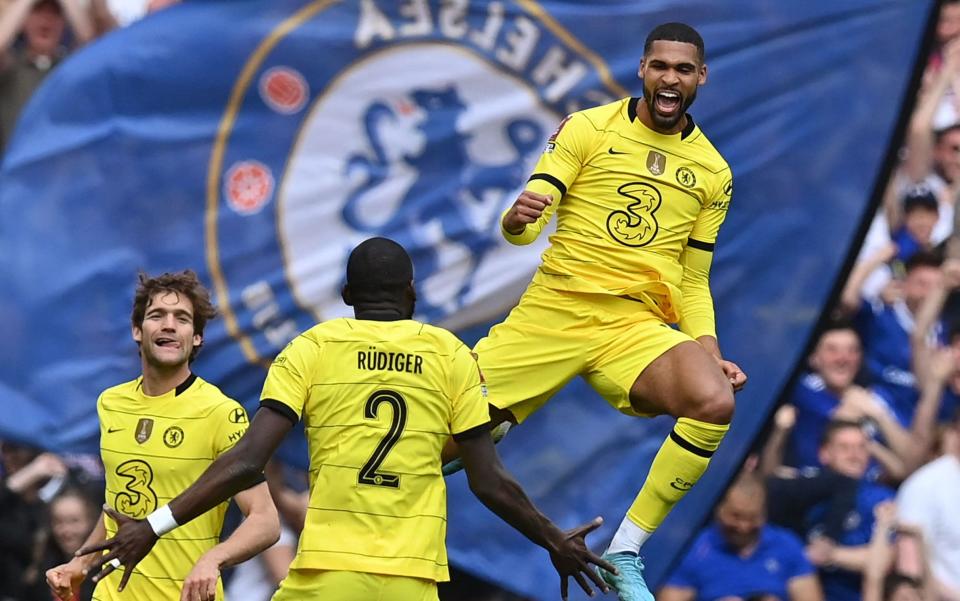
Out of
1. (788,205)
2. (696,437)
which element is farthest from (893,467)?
(696,437)

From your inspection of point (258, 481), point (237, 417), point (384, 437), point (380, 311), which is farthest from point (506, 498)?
point (237, 417)

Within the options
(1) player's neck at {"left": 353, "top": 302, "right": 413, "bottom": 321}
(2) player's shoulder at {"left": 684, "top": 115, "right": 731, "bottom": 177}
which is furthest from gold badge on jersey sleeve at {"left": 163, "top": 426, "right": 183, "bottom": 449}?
(2) player's shoulder at {"left": 684, "top": 115, "right": 731, "bottom": 177}

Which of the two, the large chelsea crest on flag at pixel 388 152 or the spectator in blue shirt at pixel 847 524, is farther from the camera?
the large chelsea crest on flag at pixel 388 152

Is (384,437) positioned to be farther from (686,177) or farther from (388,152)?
(388,152)

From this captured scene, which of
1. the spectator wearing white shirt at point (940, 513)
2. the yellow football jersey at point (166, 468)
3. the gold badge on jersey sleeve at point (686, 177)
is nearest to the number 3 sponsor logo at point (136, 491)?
the yellow football jersey at point (166, 468)

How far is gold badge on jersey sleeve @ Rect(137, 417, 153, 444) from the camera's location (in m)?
7.71

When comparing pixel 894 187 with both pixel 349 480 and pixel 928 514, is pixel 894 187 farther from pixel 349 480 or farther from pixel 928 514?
pixel 349 480

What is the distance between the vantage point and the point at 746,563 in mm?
11156

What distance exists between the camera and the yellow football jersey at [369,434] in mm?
6785

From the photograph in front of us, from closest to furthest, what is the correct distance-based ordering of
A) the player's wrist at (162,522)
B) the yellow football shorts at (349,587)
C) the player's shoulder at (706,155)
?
the yellow football shorts at (349,587), the player's wrist at (162,522), the player's shoulder at (706,155)

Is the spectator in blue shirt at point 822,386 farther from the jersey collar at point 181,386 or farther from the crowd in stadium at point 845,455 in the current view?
the jersey collar at point 181,386

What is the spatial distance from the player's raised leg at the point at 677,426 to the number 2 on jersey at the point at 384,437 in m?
1.72

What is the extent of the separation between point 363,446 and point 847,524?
18.6 feet

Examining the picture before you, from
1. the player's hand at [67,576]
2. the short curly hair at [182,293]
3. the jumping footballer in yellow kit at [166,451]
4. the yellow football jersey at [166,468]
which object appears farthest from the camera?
the short curly hair at [182,293]
